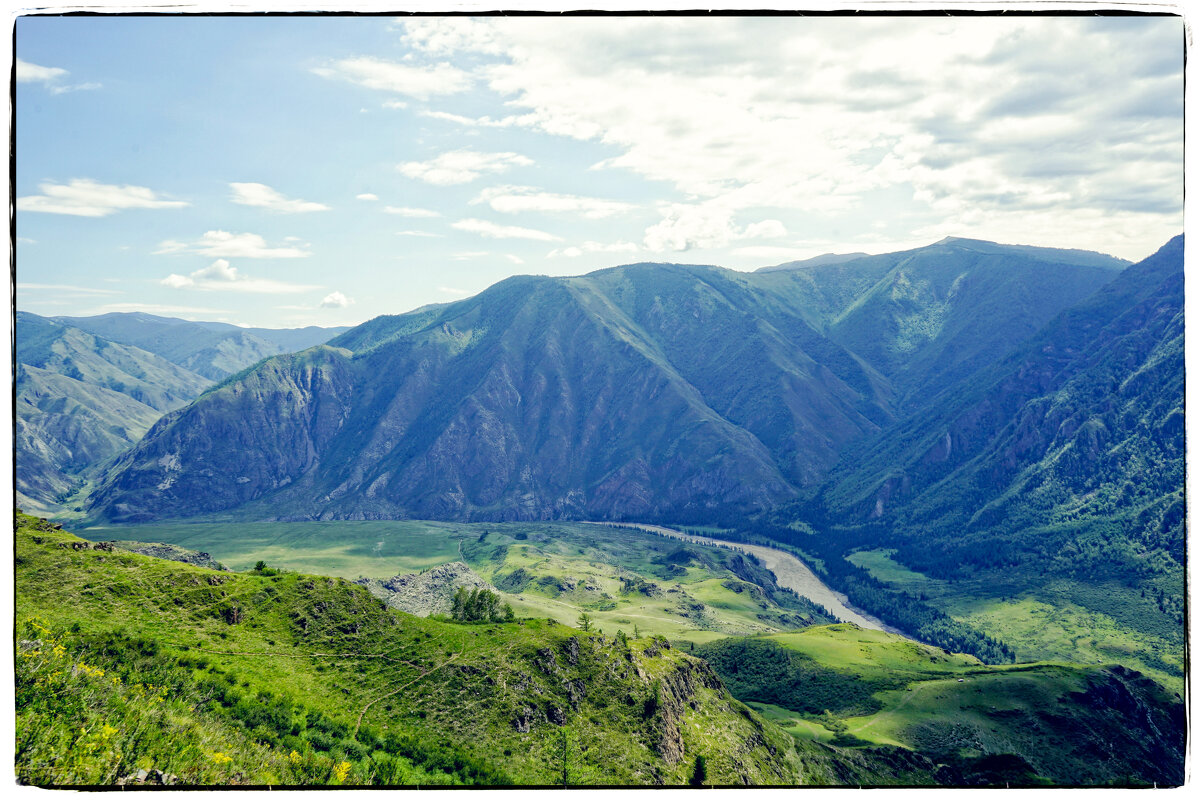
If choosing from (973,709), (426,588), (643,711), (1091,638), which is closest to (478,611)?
(643,711)

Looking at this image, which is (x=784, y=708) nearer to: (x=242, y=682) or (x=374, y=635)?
(x=374, y=635)

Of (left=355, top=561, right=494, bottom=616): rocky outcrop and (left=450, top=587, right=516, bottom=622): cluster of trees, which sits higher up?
(left=450, top=587, right=516, bottom=622): cluster of trees

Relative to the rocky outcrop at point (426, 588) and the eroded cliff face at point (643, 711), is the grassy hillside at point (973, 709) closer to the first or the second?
the eroded cliff face at point (643, 711)

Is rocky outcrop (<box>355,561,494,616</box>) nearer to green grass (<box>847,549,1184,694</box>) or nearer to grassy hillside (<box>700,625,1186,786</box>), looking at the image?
grassy hillside (<box>700,625,1186,786</box>)

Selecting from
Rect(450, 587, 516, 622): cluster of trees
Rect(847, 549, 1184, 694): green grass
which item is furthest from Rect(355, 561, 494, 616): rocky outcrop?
Rect(847, 549, 1184, 694): green grass

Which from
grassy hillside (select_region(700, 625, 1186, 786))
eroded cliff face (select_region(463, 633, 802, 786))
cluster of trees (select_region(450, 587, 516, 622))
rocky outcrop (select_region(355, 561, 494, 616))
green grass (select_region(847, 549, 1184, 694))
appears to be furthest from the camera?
green grass (select_region(847, 549, 1184, 694))

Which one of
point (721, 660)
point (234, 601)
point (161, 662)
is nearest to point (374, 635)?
point (234, 601)

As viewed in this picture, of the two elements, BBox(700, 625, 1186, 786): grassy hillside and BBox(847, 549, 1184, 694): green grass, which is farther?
BBox(847, 549, 1184, 694): green grass
